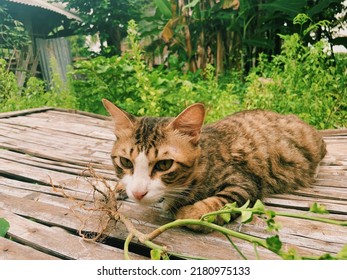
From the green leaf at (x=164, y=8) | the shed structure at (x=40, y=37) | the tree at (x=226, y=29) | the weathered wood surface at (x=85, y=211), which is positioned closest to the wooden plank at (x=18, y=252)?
the weathered wood surface at (x=85, y=211)

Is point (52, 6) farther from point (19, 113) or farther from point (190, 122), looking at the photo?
point (190, 122)

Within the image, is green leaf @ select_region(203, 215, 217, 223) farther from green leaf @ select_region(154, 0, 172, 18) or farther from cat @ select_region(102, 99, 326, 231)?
green leaf @ select_region(154, 0, 172, 18)

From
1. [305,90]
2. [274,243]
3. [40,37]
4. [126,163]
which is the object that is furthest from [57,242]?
[40,37]

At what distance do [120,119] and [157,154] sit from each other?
0.84ft

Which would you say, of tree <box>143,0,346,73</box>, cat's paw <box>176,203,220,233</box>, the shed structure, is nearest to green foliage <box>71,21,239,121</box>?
tree <box>143,0,346,73</box>

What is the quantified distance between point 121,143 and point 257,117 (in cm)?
86

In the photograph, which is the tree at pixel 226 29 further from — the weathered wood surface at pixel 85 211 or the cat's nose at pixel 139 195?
the cat's nose at pixel 139 195

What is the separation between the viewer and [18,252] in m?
1.04

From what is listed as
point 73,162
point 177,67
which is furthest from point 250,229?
point 177,67

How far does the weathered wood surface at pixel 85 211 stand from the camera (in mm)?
1043

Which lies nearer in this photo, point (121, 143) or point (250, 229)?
point (250, 229)

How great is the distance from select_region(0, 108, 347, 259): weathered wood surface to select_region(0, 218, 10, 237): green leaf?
23 mm
